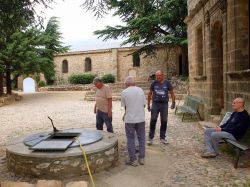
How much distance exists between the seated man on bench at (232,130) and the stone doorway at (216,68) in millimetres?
4248

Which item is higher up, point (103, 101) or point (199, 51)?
point (199, 51)

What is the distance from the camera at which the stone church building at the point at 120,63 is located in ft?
106

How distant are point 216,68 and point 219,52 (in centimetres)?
52

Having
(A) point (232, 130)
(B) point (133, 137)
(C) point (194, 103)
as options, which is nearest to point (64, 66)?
(C) point (194, 103)

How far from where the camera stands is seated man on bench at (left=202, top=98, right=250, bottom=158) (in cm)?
655

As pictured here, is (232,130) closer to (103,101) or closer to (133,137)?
(133,137)

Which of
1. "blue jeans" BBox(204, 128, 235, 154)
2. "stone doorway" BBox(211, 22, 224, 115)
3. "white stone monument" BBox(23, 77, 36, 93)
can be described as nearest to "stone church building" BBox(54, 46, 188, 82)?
"white stone monument" BBox(23, 77, 36, 93)

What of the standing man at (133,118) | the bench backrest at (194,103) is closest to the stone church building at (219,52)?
the bench backrest at (194,103)

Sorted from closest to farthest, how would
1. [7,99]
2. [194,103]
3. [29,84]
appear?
1. [194,103]
2. [7,99]
3. [29,84]

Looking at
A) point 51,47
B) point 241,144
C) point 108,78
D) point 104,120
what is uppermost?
point 51,47

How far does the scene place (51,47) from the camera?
27.4m

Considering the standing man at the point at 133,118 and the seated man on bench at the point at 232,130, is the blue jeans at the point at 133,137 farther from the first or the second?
the seated man on bench at the point at 232,130

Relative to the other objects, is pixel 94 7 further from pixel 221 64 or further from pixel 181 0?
pixel 181 0

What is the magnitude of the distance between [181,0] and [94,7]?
17.1 metres
